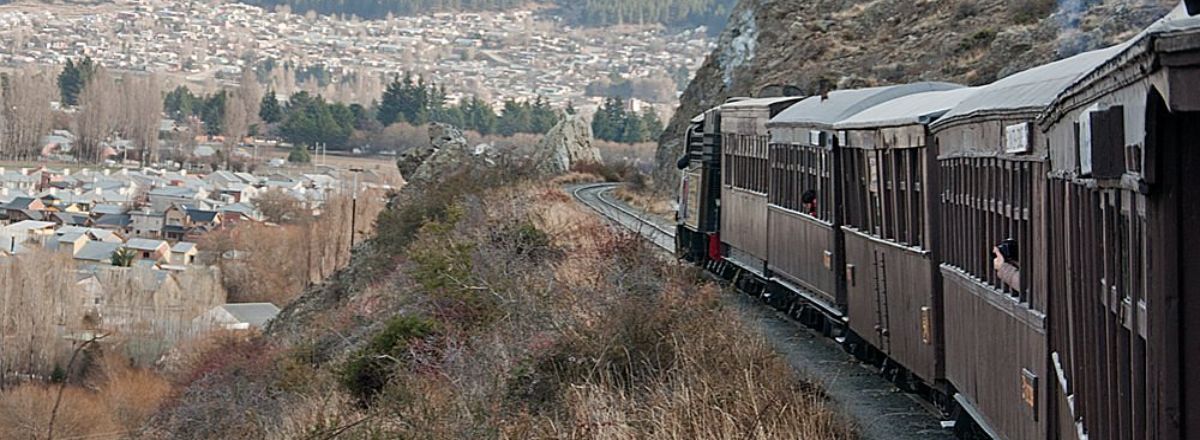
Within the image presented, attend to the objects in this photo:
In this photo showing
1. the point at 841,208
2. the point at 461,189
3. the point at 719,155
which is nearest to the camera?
the point at 841,208

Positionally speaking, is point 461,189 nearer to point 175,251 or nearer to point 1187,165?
point 1187,165

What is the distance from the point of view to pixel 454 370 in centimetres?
1517

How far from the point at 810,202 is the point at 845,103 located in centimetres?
136

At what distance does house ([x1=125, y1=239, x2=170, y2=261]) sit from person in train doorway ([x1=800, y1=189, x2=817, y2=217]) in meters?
108

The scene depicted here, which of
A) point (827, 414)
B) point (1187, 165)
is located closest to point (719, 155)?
point (827, 414)

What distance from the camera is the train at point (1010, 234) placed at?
161 inches

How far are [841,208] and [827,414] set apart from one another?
5.18 meters

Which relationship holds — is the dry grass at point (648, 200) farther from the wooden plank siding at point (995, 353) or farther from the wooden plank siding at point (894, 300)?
the wooden plank siding at point (995, 353)

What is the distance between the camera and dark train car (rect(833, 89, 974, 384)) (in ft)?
41.5

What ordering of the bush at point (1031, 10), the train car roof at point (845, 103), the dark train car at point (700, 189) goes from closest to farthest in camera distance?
the train car roof at point (845, 103), the dark train car at point (700, 189), the bush at point (1031, 10)

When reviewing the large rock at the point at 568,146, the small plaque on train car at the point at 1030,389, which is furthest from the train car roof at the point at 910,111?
the large rock at the point at 568,146

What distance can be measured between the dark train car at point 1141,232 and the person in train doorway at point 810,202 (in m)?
12.2

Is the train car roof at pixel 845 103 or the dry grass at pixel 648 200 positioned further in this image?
the dry grass at pixel 648 200

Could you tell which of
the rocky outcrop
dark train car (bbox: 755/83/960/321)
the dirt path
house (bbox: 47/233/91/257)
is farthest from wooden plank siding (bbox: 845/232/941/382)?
house (bbox: 47/233/91/257)
